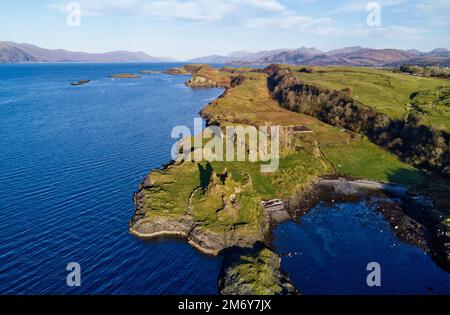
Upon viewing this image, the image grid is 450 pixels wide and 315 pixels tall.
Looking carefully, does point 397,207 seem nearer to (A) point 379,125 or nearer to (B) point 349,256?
(B) point 349,256

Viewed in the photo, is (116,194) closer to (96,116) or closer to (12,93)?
(96,116)

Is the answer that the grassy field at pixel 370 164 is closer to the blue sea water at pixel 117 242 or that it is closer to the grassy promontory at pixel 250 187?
the grassy promontory at pixel 250 187
